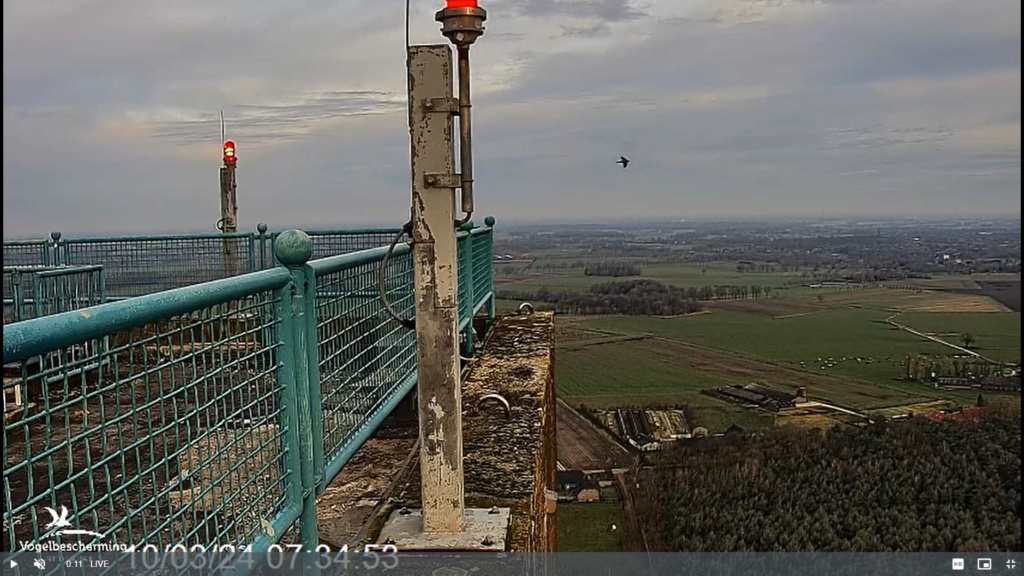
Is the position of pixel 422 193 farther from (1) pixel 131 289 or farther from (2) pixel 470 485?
(1) pixel 131 289

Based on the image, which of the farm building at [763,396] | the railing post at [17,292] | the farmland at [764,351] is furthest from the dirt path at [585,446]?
the railing post at [17,292]

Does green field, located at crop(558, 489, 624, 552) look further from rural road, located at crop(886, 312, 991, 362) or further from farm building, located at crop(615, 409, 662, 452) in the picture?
rural road, located at crop(886, 312, 991, 362)

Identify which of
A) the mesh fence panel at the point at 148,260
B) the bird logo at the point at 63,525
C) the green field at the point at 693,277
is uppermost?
the mesh fence panel at the point at 148,260

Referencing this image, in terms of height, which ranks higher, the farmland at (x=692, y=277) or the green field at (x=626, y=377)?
the farmland at (x=692, y=277)

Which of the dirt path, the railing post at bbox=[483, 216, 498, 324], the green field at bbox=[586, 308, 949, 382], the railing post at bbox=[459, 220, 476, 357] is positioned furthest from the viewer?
the green field at bbox=[586, 308, 949, 382]

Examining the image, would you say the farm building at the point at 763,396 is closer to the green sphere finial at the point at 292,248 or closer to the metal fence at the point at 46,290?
the metal fence at the point at 46,290

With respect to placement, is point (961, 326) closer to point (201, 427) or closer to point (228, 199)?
point (228, 199)

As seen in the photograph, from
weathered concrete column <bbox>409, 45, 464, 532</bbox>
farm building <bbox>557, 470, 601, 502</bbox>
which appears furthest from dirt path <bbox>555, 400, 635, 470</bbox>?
weathered concrete column <bbox>409, 45, 464, 532</bbox>
